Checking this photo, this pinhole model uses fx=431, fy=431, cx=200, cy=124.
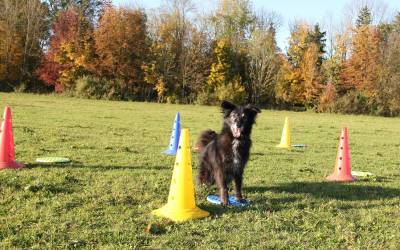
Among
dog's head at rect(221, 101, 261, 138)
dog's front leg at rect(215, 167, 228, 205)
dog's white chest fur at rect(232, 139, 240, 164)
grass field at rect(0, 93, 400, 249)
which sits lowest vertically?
grass field at rect(0, 93, 400, 249)

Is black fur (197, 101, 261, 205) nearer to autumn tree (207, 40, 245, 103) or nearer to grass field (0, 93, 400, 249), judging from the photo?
grass field (0, 93, 400, 249)

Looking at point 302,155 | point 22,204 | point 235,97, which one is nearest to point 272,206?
point 22,204

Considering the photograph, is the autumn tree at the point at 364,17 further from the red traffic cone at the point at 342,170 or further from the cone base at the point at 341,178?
the cone base at the point at 341,178

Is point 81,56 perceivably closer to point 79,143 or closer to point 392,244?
point 79,143

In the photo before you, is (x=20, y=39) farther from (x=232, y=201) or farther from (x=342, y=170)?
(x=232, y=201)

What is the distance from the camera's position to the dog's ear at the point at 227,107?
21.0 ft

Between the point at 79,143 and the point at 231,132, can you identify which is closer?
the point at 231,132

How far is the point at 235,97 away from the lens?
47.3 m

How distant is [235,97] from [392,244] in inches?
1677

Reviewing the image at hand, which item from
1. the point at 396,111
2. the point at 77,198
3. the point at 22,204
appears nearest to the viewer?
the point at 22,204

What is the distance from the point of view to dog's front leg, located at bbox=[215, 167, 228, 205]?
616cm

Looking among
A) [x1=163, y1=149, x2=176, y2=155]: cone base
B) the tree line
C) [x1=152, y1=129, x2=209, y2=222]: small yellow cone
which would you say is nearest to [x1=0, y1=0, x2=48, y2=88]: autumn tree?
the tree line

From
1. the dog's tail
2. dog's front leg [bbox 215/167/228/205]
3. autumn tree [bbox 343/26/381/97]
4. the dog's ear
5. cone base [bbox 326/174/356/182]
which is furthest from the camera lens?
autumn tree [bbox 343/26/381/97]

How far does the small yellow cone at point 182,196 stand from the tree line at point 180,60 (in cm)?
3821
